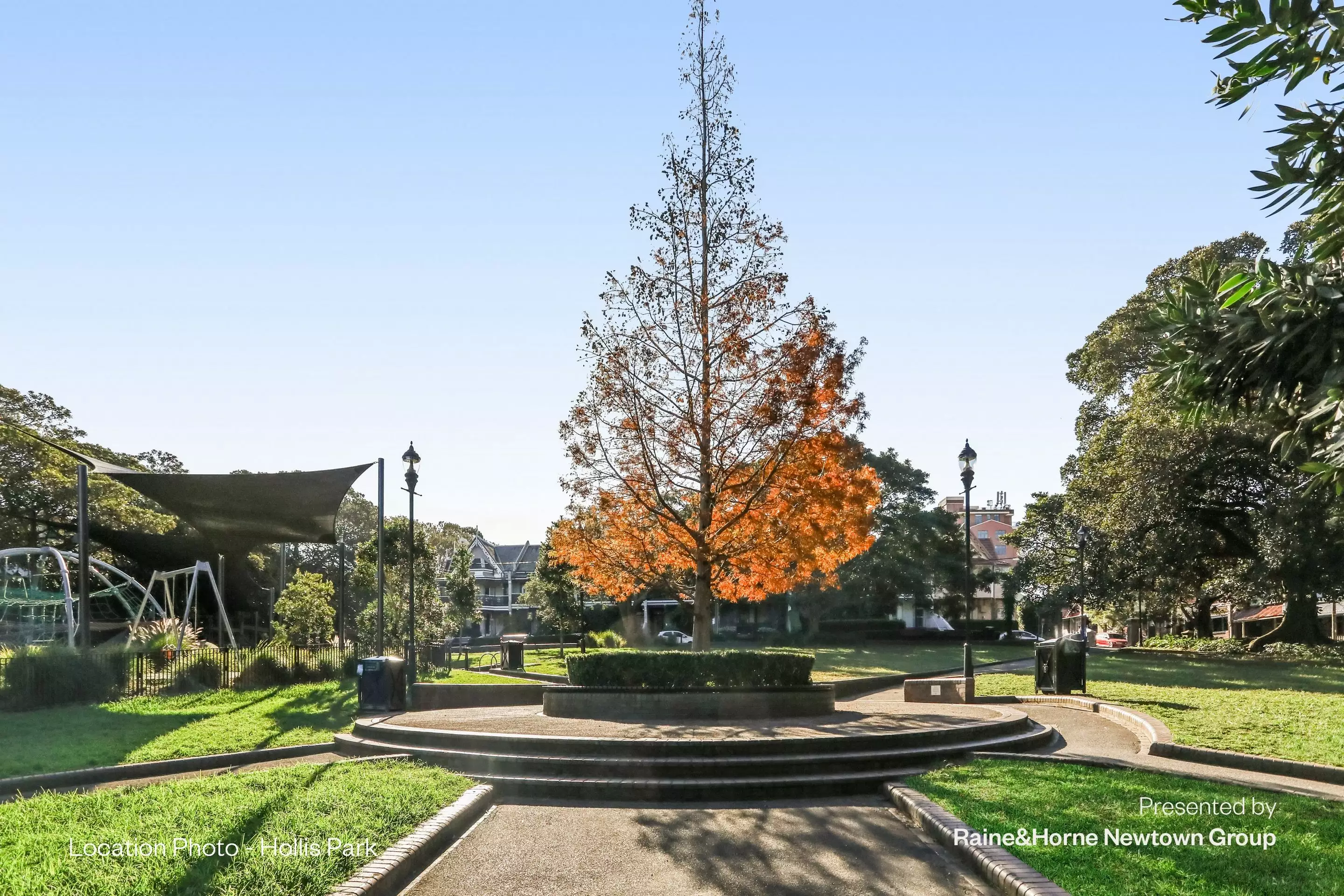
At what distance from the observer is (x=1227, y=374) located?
759 centimetres

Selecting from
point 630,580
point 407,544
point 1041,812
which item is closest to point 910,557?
point 407,544

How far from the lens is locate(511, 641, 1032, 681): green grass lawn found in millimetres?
30812

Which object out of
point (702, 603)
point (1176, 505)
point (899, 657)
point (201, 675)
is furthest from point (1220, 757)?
point (899, 657)

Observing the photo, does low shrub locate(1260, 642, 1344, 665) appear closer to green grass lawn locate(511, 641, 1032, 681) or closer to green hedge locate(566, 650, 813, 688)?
green grass lawn locate(511, 641, 1032, 681)

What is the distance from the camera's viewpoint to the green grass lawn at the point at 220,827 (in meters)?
6.39

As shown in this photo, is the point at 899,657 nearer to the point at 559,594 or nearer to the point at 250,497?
the point at 559,594

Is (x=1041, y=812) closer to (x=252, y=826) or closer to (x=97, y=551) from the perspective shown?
(x=252, y=826)

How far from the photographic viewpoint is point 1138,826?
27.1 feet

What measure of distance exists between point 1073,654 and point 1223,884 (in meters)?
16.0

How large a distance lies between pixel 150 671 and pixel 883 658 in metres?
26.6

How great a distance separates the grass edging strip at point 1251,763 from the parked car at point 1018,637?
43.8 metres

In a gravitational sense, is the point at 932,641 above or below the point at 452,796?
below

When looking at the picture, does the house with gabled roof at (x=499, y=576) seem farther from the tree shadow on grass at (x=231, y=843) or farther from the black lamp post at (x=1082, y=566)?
the tree shadow on grass at (x=231, y=843)

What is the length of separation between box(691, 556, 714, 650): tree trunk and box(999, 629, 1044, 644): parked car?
4014 cm
